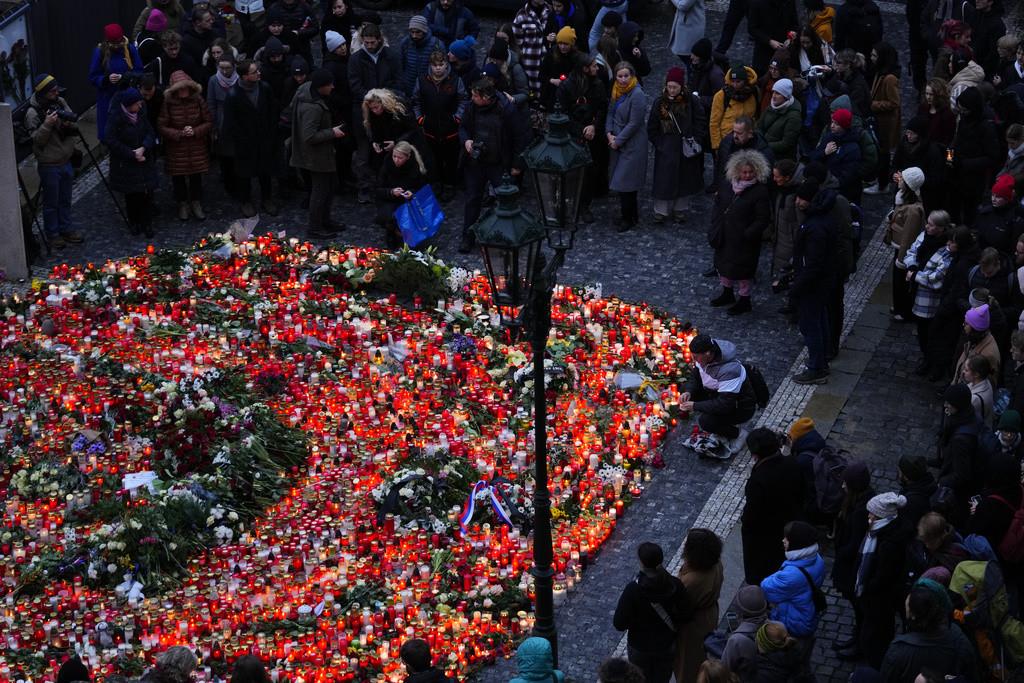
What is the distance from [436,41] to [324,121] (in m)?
1.94

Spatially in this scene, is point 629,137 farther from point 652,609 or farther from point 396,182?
point 652,609

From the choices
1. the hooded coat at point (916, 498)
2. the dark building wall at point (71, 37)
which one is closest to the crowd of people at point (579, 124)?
the dark building wall at point (71, 37)

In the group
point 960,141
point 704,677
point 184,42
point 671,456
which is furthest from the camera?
point 184,42

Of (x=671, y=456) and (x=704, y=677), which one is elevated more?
(x=704, y=677)

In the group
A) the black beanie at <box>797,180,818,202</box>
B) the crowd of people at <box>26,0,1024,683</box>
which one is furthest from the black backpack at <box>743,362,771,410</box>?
the black beanie at <box>797,180,818,202</box>

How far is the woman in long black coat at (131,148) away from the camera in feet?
60.2

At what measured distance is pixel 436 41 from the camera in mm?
20000

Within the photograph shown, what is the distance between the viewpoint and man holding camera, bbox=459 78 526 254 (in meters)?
18.2

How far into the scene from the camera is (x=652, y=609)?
11.2m

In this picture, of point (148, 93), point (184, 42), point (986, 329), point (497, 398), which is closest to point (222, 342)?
point (497, 398)

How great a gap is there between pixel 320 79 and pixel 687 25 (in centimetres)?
548

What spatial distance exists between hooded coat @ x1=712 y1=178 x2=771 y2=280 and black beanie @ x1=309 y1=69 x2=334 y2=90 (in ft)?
15.4

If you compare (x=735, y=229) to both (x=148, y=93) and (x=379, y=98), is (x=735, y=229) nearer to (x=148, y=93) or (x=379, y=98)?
(x=379, y=98)

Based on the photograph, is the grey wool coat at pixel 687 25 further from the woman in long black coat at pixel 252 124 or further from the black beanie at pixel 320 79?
the woman in long black coat at pixel 252 124
